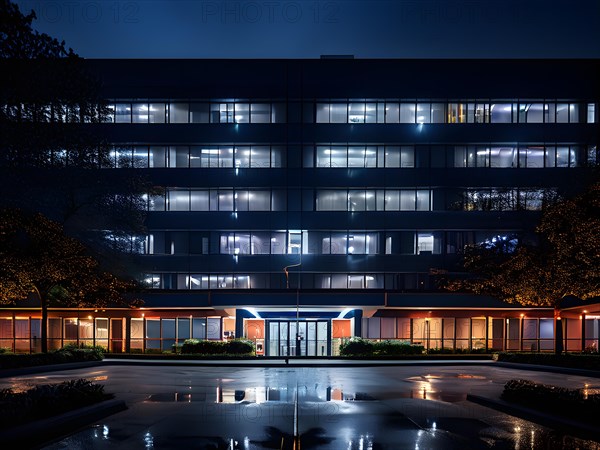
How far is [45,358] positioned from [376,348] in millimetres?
21321

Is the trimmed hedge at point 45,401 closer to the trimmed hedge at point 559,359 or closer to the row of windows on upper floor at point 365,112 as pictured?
the trimmed hedge at point 559,359

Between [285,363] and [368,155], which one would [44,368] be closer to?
[285,363]

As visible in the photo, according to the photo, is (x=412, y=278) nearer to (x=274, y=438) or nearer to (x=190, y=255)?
(x=190, y=255)

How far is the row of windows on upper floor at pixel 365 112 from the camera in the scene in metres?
56.7

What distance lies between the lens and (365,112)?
5684cm

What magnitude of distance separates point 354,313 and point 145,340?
16822 millimetres

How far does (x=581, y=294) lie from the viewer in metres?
39.0

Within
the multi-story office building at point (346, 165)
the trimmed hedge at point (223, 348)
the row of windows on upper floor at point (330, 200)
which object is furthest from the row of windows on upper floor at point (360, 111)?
the trimmed hedge at point (223, 348)

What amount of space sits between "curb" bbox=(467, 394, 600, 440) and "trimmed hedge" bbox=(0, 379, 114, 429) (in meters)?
10.6

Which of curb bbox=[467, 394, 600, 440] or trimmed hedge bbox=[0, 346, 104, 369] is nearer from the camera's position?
curb bbox=[467, 394, 600, 440]

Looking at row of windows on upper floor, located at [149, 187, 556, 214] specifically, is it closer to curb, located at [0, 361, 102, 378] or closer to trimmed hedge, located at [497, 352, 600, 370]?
Answer: trimmed hedge, located at [497, 352, 600, 370]

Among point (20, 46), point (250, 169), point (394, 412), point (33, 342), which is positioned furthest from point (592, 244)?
point (33, 342)

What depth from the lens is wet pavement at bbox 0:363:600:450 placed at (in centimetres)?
1308

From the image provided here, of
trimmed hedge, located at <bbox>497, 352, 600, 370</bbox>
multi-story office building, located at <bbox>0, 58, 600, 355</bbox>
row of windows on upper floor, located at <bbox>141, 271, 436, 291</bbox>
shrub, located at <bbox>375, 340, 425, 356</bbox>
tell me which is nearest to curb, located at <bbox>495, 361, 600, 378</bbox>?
trimmed hedge, located at <bbox>497, 352, 600, 370</bbox>
